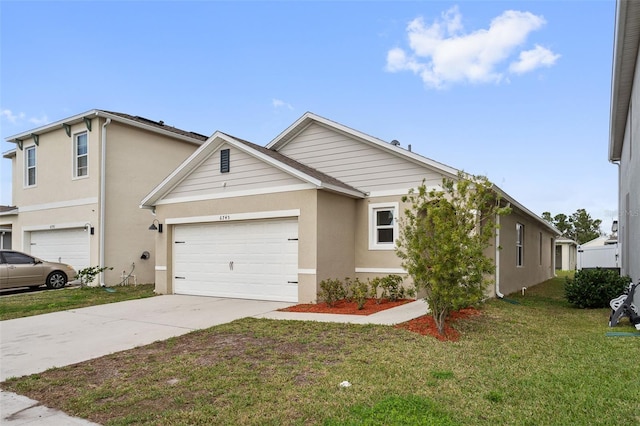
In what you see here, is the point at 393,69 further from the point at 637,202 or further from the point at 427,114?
the point at 637,202

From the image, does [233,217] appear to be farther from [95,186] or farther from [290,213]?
[95,186]

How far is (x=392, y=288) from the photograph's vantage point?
1120 cm

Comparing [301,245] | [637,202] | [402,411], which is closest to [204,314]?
[301,245]

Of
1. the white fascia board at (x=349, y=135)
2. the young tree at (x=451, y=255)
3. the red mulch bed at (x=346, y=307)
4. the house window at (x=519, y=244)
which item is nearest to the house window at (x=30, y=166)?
the white fascia board at (x=349, y=135)

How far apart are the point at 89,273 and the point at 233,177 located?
7019 mm

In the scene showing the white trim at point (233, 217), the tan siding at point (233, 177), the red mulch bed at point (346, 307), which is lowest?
the red mulch bed at point (346, 307)

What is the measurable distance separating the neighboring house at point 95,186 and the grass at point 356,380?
10620mm

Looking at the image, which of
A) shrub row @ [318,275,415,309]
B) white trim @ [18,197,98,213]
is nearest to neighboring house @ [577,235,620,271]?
shrub row @ [318,275,415,309]

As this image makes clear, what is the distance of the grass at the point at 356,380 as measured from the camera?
4.01 metres

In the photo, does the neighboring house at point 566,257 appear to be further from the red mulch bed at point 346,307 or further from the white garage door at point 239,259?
the white garage door at point 239,259

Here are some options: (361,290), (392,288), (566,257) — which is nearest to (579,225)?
(566,257)

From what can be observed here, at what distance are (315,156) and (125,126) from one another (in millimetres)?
8461

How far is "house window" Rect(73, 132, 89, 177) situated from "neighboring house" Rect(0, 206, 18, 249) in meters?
5.05

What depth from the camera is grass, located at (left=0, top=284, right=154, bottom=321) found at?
1079 centimetres
